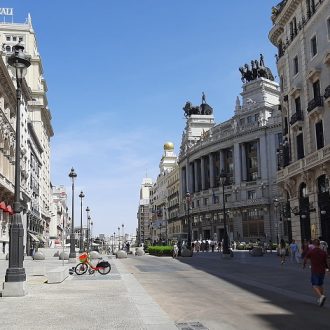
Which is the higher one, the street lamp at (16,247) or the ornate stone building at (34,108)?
the ornate stone building at (34,108)

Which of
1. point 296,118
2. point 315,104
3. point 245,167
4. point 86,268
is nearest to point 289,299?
point 86,268

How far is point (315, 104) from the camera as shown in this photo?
37.0 metres

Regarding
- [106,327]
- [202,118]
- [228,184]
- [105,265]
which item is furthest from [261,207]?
[106,327]

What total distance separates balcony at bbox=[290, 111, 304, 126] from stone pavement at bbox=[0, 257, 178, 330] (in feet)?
91.0

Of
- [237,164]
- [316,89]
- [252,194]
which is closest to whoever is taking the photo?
[316,89]

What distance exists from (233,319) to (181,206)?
11661 centimetres

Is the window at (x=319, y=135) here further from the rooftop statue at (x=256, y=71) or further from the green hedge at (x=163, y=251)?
the rooftop statue at (x=256, y=71)

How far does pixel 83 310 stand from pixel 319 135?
1160 inches

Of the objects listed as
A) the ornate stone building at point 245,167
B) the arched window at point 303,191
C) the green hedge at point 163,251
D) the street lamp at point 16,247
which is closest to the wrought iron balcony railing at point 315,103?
the arched window at point 303,191

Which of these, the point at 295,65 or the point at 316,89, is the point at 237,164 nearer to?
the point at 295,65

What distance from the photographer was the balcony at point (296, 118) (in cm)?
4091

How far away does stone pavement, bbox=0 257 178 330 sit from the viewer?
9938 millimetres

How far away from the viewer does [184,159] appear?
411 ft

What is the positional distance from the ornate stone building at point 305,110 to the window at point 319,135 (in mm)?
75
